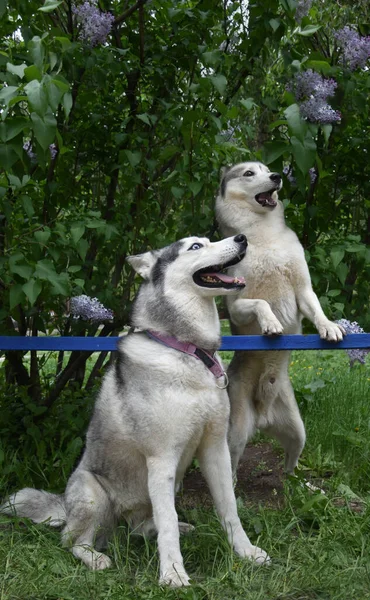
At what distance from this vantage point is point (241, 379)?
173 inches

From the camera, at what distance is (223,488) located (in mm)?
3568

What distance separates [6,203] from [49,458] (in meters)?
1.69

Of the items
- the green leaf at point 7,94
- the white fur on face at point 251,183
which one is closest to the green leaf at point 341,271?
the white fur on face at point 251,183

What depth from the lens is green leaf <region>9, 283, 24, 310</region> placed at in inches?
155

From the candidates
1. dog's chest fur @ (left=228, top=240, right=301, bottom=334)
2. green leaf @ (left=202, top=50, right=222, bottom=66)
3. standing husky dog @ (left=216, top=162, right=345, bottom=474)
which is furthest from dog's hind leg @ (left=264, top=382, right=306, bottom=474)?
green leaf @ (left=202, top=50, right=222, bottom=66)

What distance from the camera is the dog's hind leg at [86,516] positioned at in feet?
11.8

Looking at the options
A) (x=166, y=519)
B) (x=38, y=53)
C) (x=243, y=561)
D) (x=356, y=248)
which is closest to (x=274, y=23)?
(x=356, y=248)

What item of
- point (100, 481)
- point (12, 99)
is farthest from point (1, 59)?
point (100, 481)

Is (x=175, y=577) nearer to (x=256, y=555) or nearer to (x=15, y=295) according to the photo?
(x=256, y=555)

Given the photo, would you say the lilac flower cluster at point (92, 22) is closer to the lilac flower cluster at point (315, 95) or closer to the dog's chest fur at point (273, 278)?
the lilac flower cluster at point (315, 95)

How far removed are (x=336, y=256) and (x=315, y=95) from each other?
0.90 metres

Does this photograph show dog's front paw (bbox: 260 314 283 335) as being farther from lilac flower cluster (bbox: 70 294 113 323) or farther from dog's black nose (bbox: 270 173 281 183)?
lilac flower cluster (bbox: 70 294 113 323)

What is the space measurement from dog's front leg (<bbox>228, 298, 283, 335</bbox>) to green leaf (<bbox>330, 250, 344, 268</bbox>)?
1.91ft

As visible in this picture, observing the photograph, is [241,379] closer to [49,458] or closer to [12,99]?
[49,458]
